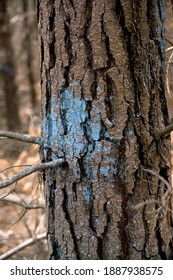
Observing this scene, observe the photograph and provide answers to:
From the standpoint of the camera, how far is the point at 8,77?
8734 mm

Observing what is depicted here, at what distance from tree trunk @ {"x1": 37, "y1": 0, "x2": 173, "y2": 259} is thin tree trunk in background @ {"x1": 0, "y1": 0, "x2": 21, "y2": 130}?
6650 millimetres

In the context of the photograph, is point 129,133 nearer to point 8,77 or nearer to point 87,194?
point 87,194

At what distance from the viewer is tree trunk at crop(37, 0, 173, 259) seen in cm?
160

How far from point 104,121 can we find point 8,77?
7409 mm

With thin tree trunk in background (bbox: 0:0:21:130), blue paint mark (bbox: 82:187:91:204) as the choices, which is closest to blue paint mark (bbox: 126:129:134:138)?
blue paint mark (bbox: 82:187:91:204)

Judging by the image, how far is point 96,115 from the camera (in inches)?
64.5

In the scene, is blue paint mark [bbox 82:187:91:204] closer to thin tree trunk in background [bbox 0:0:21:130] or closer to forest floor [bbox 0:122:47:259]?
forest floor [bbox 0:122:47:259]

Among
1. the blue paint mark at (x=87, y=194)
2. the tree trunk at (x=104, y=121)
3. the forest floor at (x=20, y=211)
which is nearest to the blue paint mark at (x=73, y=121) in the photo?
the tree trunk at (x=104, y=121)

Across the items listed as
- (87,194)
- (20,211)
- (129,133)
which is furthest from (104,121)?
(20,211)

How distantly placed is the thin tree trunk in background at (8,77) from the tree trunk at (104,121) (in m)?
6.65

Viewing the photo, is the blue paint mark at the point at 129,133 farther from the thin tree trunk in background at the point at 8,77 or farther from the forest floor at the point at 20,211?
the thin tree trunk in background at the point at 8,77

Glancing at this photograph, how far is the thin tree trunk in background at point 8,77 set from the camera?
8.25 meters

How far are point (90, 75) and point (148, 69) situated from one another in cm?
24
